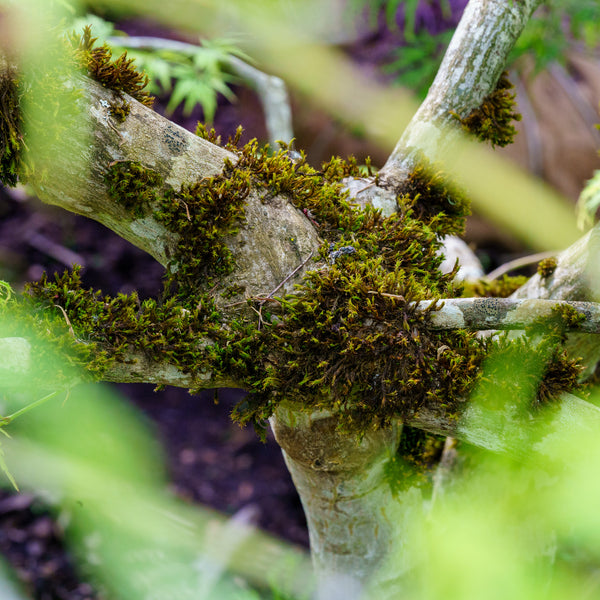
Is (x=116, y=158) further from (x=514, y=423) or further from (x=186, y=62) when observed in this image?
(x=186, y=62)

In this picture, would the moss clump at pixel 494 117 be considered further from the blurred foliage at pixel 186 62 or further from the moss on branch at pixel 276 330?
the blurred foliage at pixel 186 62

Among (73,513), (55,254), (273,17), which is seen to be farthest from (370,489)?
(273,17)

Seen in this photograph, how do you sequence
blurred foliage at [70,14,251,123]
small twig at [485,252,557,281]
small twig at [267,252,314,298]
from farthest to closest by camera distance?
blurred foliage at [70,14,251,123], small twig at [485,252,557,281], small twig at [267,252,314,298]

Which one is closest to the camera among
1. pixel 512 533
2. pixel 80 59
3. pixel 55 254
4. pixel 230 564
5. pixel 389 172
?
pixel 80 59

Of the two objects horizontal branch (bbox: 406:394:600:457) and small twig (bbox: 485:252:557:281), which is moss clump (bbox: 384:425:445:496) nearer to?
horizontal branch (bbox: 406:394:600:457)

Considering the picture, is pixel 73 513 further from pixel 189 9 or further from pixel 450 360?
pixel 189 9

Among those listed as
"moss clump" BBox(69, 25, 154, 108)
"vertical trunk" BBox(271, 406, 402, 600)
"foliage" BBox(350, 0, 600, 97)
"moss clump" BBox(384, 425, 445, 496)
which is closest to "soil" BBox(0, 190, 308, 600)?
"vertical trunk" BBox(271, 406, 402, 600)
